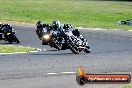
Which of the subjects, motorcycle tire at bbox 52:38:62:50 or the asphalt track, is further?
motorcycle tire at bbox 52:38:62:50

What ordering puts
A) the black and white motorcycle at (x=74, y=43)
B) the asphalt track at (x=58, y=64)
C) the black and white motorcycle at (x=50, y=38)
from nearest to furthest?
the asphalt track at (x=58, y=64)
the black and white motorcycle at (x=74, y=43)
the black and white motorcycle at (x=50, y=38)

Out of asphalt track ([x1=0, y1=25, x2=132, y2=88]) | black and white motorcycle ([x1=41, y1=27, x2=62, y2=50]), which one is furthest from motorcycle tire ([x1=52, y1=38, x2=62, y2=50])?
asphalt track ([x1=0, y1=25, x2=132, y2=88])

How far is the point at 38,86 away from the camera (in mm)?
15297

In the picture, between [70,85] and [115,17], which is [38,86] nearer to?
[70,85]

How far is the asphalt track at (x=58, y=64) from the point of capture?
16125 millimetres

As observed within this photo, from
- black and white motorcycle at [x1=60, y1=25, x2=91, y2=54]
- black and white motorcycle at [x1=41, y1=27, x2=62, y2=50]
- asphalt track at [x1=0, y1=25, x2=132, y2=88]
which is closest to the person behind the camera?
asphalt track at [x1=0, y1=25, x2=132, y2=88]

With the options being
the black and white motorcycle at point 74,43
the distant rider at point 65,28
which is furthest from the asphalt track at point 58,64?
the distant rider at point 65,28

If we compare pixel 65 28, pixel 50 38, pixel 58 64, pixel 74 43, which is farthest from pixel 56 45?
pixel 58 64

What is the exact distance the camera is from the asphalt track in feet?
52.9

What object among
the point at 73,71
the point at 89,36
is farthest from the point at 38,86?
the point at 89,36

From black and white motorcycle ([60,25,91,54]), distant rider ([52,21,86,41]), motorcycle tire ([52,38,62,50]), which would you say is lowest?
motorcycle tire ([52,38,62,50])

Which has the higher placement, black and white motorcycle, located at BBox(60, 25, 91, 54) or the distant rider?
the distant rider

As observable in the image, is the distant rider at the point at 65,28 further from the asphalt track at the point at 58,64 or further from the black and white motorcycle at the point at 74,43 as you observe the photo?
the asphalt track at the point at 58,64

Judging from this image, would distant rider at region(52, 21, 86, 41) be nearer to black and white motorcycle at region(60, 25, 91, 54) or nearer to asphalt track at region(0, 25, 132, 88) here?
black and white motorcycle at region(60, 25, 91, 54)
